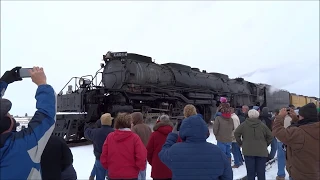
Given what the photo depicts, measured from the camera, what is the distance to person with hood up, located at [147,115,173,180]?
407cm

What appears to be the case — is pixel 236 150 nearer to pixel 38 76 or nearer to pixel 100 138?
pixel 100 138

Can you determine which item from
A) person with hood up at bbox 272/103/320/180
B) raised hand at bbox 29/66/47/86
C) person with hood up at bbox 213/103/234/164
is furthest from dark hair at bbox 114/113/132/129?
person with hood up at bbox 213/103/234/164

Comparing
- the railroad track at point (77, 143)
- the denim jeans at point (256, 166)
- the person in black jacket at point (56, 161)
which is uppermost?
the person in black jacket at point (56, 161)

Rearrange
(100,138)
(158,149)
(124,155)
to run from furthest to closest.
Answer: (100,138), (158,149), (124,155)

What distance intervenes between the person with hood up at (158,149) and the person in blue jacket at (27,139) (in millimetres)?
2227

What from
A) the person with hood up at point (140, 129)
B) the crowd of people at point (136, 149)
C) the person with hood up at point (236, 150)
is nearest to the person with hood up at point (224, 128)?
the person with hood up at point (236, 150)

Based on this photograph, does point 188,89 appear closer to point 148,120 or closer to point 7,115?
point 148,120

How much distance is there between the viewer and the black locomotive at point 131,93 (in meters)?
10.7

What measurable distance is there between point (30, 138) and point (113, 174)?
191 centimetres

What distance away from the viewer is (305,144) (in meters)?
3.39

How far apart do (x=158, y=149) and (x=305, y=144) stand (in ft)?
6.70

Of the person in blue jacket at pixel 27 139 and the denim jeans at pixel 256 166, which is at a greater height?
the person in blue jacket at pixel 27 139

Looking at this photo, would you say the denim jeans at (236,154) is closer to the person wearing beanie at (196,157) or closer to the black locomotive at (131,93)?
the black locomotive at (131,93)

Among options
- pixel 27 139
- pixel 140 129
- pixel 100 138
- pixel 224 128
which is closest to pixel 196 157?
pixel 27 139
